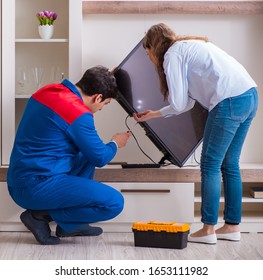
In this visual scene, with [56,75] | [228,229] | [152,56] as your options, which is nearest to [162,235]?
[228,229]

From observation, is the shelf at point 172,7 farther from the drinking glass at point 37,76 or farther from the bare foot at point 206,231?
the bare foot at point 206,231

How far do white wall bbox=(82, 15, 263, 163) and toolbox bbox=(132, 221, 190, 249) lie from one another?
838 millimetres

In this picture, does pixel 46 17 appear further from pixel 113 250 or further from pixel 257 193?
pixel 257 193

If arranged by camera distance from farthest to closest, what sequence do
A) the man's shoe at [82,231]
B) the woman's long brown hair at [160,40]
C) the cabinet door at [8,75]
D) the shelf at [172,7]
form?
the shelf at [172,7]
the cabinet door at [8,75]
the man's shoe at [82,231]
the woman's long brown hair at [160,40]

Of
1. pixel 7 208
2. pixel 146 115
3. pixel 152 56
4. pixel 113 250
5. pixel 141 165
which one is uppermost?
pixel 152 56

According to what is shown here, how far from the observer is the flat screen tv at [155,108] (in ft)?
13.1

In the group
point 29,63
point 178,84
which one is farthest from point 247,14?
point 29,63

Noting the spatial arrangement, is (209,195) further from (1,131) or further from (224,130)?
(1,131)

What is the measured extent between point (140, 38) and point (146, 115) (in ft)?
2.25

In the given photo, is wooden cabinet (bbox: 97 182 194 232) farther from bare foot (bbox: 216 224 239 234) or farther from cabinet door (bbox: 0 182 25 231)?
cabinet door (bbox: 0 182 25 231)

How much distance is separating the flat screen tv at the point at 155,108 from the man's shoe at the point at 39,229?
0.76 meters

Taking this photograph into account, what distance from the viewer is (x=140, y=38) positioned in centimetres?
440

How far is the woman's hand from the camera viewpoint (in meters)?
3.84

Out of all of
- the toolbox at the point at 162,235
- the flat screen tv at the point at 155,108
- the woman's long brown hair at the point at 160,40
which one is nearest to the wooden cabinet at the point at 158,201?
the flat screen tv at the point at 155,108
